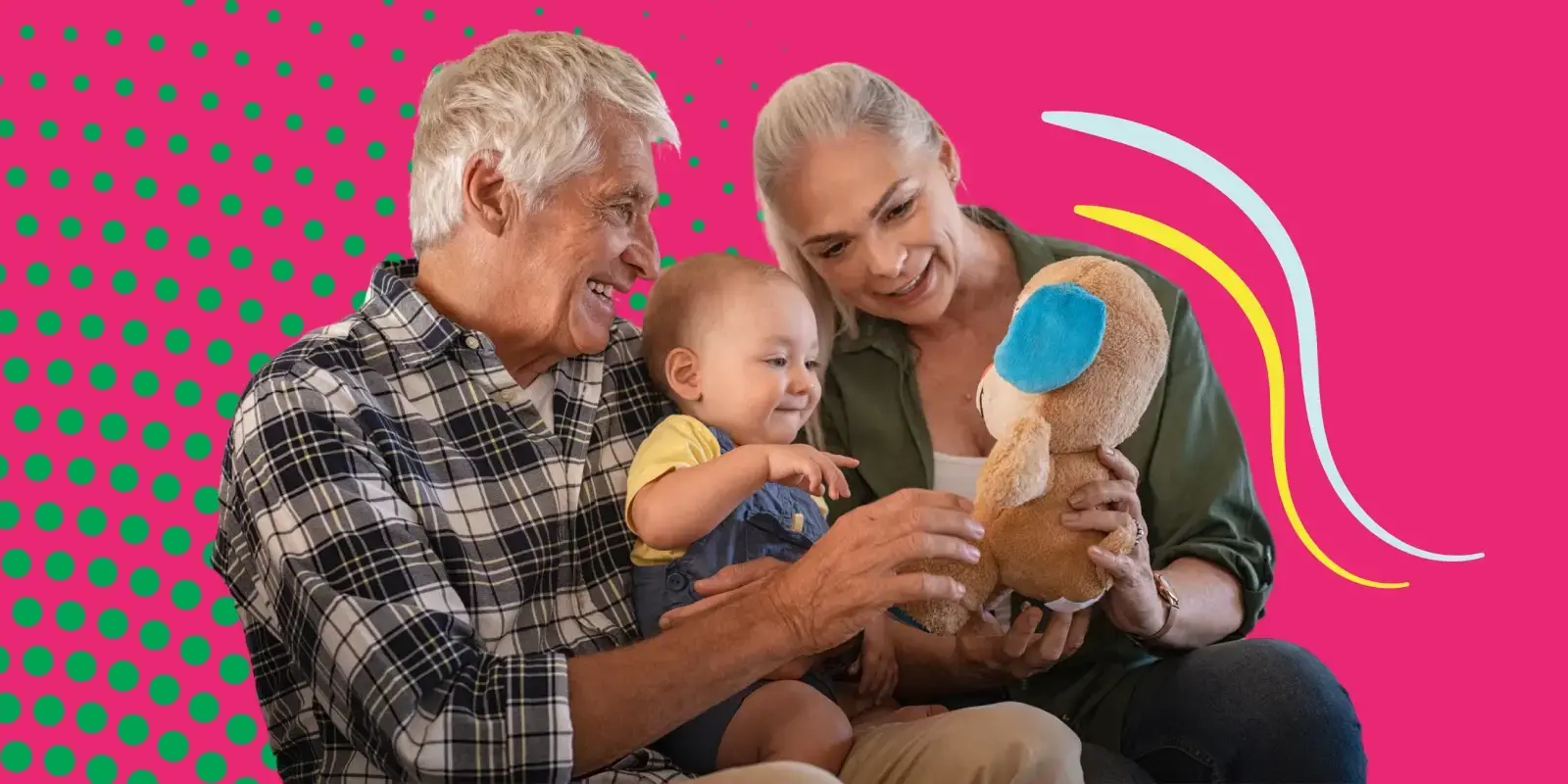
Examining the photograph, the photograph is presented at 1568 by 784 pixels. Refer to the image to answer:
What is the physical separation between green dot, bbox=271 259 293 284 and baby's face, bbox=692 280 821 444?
939 mm

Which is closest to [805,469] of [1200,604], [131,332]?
[1200,604]

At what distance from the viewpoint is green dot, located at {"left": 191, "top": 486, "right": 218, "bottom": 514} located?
98.0 inches

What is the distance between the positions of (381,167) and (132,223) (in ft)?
1.45

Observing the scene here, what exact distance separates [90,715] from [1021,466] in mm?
1745

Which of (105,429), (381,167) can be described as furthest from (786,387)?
(105,429)

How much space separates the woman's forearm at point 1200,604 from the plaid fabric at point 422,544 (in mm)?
810

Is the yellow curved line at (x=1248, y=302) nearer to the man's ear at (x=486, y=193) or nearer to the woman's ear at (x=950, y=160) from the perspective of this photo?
the woman's ear at (x=950, y=160)

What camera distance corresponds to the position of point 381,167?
2.65 meters

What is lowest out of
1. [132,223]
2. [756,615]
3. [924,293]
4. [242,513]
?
[756,615]

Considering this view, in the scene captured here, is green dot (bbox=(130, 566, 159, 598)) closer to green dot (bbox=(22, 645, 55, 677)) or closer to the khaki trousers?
green dot (bbox=(22, 645, 55, 677))

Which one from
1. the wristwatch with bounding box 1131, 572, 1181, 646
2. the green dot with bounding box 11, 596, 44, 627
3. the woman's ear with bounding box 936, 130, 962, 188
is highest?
the woman's ear with bounding box 936, 130, 962, 188

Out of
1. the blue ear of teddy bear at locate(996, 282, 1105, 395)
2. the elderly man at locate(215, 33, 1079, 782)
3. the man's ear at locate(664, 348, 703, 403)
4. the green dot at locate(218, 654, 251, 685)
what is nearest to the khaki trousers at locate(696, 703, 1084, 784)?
the elderly man at locate(215, 33, 1079, 782)

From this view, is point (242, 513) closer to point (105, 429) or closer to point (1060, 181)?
point (105, 429)

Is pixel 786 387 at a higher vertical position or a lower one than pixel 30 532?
higher
